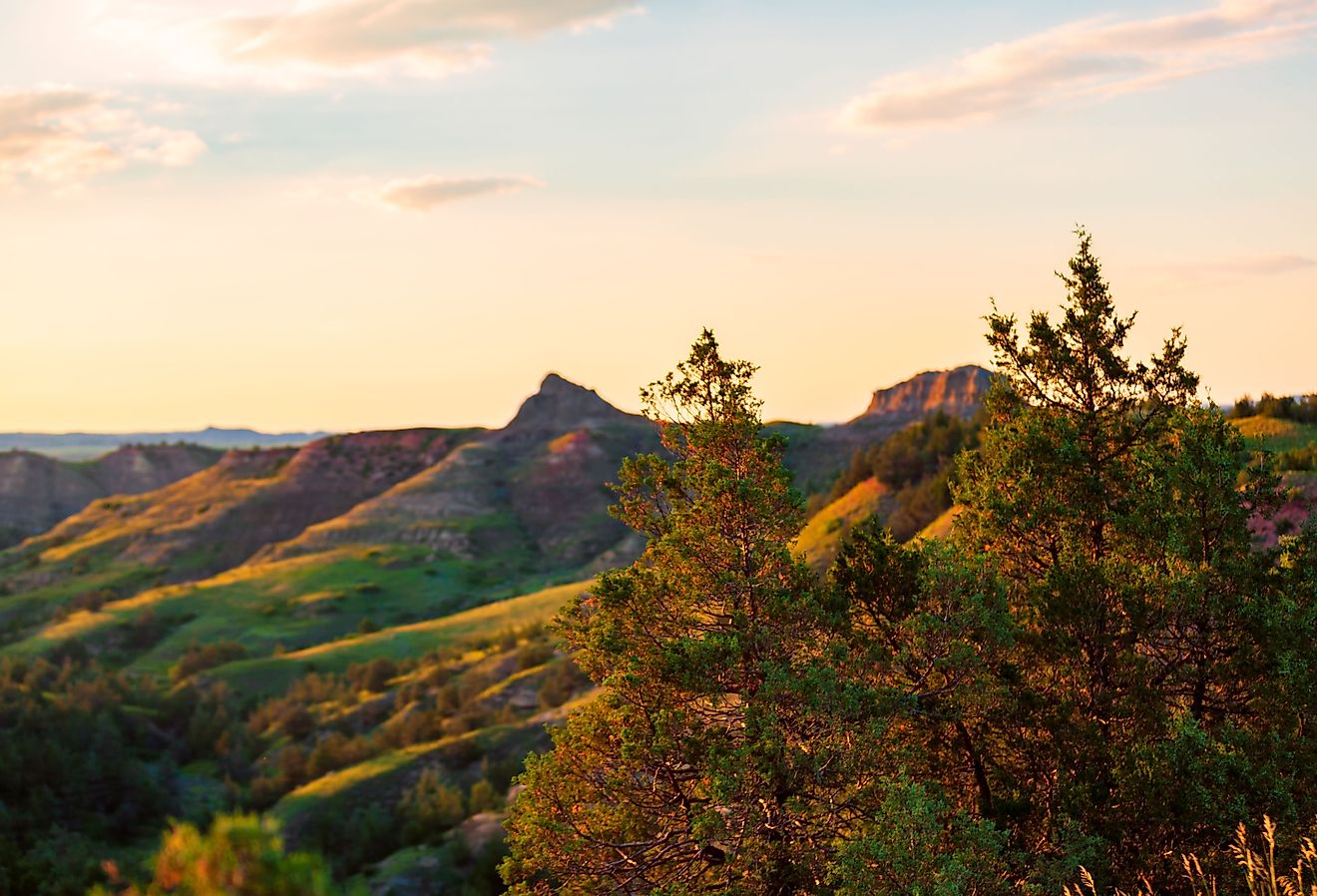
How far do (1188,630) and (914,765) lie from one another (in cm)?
656

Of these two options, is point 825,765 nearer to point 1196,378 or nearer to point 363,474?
point 1196,378

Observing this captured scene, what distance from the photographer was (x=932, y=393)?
16700 centimetres

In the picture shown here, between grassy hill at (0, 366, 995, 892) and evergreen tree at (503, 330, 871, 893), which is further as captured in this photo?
grassy hill at (0, 366, 995, 892)

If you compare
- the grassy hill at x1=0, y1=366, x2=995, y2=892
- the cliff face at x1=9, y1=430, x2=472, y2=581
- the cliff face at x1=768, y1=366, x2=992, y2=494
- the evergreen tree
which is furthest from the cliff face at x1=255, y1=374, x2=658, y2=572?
the evergreen tree

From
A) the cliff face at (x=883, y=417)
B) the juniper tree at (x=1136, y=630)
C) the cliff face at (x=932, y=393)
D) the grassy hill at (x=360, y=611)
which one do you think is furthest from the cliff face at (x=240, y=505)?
the juniper tree at (x=1136, y=630)

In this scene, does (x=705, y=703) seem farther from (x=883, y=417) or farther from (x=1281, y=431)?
(x=883, y=417)

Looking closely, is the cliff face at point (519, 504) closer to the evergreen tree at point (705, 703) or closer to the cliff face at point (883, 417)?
the cliff face at point (883, 417)

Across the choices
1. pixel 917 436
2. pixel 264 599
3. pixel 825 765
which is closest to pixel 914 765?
pixel 825 765

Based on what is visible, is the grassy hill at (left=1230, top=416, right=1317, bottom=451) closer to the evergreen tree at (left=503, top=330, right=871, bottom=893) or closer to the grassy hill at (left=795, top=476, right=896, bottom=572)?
the grassy hill at (left=795, top=476, right=896, bottom=572)

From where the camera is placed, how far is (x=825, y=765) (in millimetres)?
16812

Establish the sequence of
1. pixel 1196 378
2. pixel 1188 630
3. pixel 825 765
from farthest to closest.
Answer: pixel 1196 378 < pixel 1188 630 < pixel 825 765

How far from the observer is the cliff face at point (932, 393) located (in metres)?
163

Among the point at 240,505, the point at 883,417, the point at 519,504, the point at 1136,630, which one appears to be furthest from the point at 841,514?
the point at 240,505

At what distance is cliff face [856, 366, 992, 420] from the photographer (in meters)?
163
